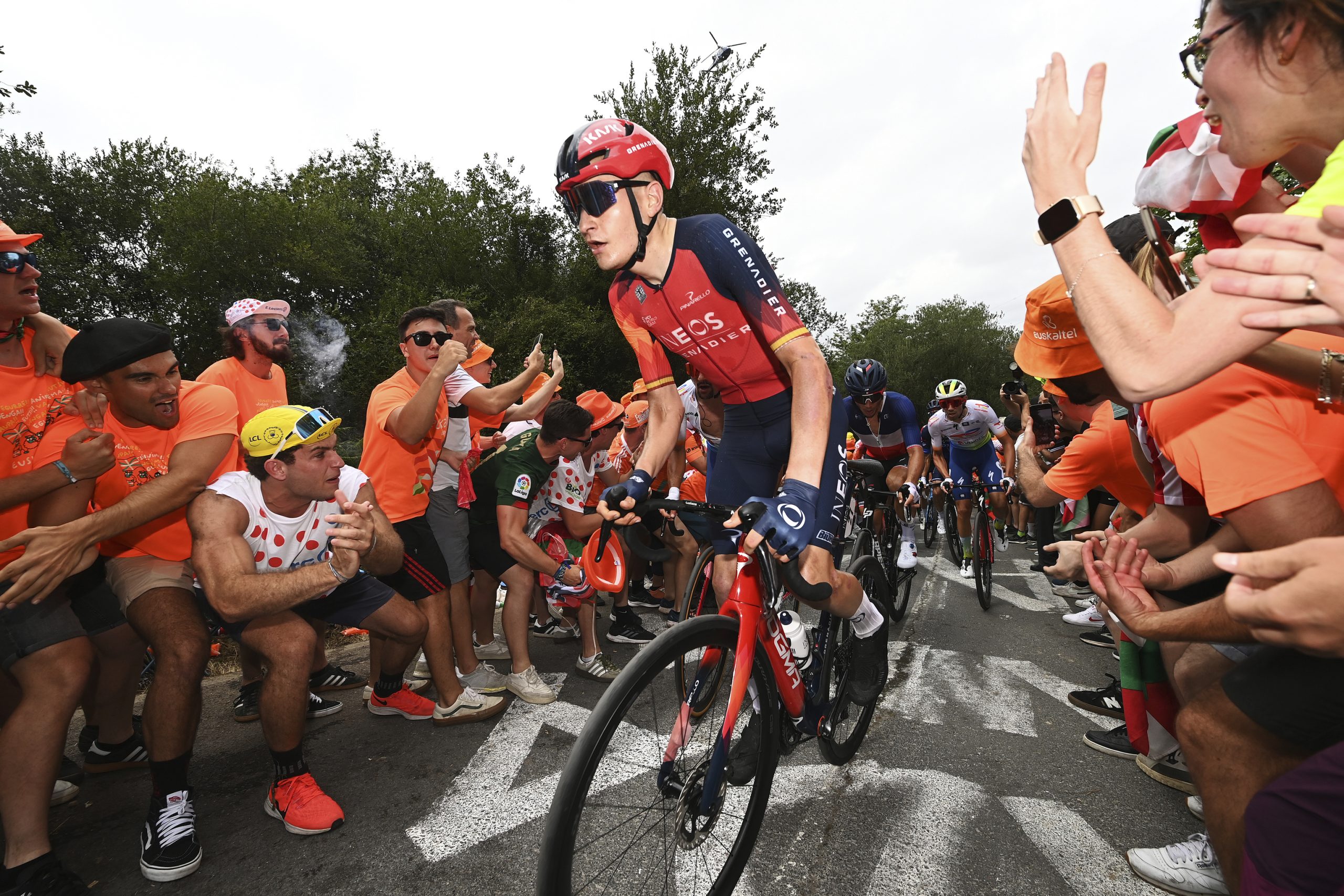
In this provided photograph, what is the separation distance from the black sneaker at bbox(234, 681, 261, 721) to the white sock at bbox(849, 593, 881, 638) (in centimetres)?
344

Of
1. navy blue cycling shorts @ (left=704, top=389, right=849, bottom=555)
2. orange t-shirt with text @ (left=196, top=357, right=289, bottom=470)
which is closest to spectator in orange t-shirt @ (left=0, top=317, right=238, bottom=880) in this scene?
orange t-shirt with text @ (left=196, top=357, right=289, bottom=470)

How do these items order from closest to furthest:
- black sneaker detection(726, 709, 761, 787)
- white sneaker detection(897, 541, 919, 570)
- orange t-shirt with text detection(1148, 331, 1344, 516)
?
orange t-shirt with text detection(1148, 331, 1344, 516) → black sneaker detection(726, 709, 761, 787) → white sneaker detection(897, 541, 919, 570)

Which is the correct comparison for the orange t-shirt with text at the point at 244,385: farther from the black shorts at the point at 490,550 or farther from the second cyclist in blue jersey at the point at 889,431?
the second cyclist in blue jersey at the point at 889,431

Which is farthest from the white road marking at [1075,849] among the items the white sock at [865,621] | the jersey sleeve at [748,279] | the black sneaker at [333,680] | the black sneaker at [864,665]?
the black sneaker at [333,680]

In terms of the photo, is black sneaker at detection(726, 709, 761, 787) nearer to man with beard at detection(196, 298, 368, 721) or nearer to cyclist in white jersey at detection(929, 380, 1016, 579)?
man with beard at detection(196, 298, 368, 721)

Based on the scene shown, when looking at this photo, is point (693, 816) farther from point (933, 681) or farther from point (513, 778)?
Result: point (933, 681)

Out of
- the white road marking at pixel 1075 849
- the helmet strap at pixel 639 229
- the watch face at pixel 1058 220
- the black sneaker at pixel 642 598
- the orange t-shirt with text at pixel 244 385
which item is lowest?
the black sneaker at pixel 642 598

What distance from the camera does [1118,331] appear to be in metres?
1.17

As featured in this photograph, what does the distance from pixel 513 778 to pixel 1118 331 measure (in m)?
3.13

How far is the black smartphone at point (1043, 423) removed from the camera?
557 cm

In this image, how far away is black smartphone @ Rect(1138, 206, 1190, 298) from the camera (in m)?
1.75

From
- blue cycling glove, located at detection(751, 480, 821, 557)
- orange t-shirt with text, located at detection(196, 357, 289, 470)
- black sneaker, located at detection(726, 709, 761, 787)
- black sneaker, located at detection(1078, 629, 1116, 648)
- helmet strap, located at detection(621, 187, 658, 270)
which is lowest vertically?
black sneaker, located at detection(1078, 629, 1116, 648)

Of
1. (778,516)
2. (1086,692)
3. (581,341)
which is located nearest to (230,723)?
(778,516)

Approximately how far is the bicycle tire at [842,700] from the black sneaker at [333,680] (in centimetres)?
317
